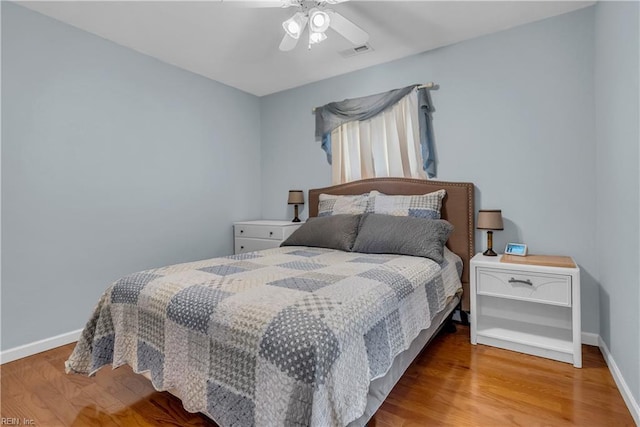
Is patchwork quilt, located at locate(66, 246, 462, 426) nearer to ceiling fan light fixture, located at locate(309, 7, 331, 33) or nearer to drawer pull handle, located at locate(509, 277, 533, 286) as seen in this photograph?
drawer pull handle, located at locate(509, 277, 533, 286)

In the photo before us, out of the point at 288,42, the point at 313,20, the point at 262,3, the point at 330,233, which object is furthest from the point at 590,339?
the point at 262,3

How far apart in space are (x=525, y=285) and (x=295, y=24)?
222 cm

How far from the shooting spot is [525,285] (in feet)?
7.01

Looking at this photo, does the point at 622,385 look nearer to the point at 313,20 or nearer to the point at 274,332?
the point at 274,332

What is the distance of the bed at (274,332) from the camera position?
1.02 meters

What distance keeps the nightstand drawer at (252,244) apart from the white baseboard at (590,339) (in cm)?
257

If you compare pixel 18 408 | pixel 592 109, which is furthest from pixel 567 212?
pixel 18 408

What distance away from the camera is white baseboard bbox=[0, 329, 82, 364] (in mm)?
2164

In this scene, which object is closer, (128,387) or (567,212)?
(128,387)

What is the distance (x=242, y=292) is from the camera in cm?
135

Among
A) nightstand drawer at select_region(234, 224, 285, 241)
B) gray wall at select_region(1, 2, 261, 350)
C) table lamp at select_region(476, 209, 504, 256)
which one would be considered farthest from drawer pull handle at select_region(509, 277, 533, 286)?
gray wall at select_region(1, 2, 261, 350)

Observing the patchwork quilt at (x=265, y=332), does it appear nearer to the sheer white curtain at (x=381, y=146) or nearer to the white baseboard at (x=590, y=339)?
the white baseboard at (x=590, y=339)

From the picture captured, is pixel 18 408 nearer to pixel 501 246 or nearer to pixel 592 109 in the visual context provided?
pixel 501 246

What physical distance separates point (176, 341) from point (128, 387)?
787 mm
